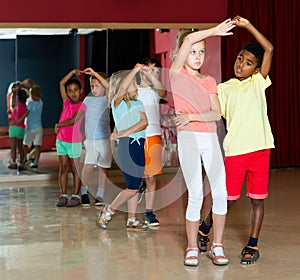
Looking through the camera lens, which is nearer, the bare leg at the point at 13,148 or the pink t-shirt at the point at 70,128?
the pink t-shirt at the point at 70,128

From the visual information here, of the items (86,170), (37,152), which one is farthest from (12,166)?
(86,170)

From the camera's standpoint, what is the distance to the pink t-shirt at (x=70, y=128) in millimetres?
5965

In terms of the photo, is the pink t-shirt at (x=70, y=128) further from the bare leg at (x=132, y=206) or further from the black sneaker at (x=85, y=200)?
the bare leg at (x=132, y=206)

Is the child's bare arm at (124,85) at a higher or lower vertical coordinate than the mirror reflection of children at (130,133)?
higher

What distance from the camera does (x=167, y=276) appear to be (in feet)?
12.1

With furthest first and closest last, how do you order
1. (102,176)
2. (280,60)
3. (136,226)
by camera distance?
(280,60) → (102,176) → (136,226)

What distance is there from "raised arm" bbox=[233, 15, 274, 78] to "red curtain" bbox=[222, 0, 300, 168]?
4.10 m

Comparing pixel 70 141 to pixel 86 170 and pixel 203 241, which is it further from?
pixel 203 241

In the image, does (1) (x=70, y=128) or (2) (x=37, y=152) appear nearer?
(1) (x=70, y=128)

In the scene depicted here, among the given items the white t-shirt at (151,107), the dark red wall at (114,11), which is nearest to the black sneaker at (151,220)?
the white t-shirt at (151,107)

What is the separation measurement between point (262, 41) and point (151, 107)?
1428 mm

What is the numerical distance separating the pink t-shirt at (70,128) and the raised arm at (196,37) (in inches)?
90.0

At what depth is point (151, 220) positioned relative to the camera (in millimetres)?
4992

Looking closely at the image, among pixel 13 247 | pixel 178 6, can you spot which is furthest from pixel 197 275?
pixel 178 6
